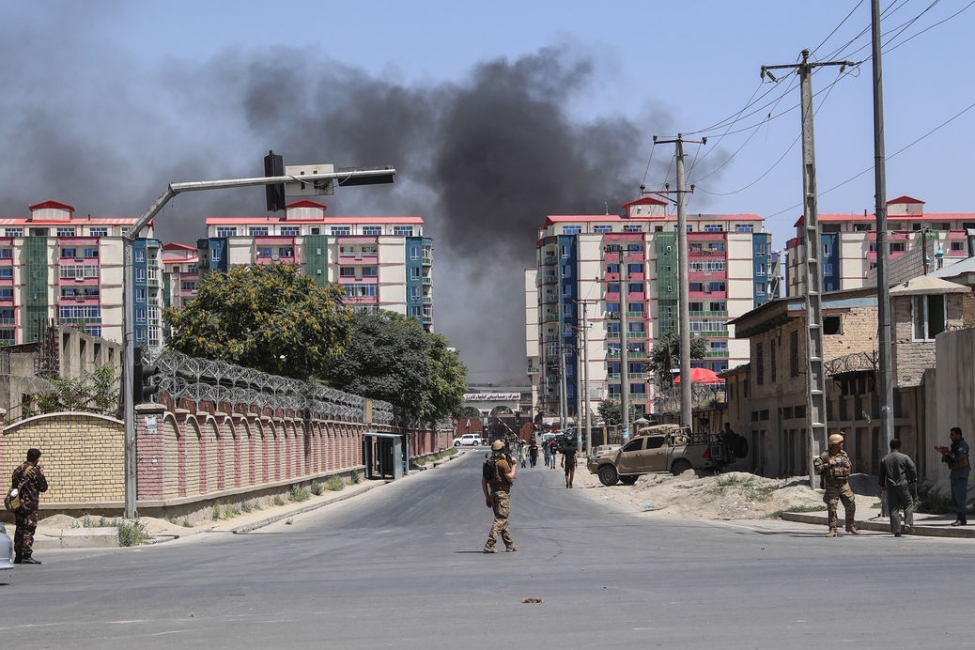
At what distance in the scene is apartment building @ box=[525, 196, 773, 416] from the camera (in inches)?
5610

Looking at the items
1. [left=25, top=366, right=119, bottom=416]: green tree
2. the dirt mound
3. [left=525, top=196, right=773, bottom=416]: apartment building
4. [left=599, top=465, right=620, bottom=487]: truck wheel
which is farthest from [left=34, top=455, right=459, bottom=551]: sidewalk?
[left=525, top=196, right=773, bottom=416]: apartment building

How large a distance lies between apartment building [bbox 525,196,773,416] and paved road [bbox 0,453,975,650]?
387 feet

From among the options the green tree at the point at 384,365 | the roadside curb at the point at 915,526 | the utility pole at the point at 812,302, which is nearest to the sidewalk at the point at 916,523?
the roadside curb at the point at 915,526

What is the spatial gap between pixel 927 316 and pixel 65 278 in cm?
11935

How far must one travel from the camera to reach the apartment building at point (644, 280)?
142500 millimetres

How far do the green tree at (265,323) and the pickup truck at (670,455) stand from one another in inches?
570

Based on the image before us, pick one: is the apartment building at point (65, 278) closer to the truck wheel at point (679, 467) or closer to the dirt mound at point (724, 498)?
the truck wheel at point (679, 467)

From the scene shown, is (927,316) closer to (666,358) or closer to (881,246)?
(881,246)

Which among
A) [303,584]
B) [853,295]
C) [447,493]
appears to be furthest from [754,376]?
[303,584]

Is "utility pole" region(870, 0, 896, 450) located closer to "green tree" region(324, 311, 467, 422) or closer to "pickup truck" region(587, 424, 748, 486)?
"pickup truck" region(587, 424, 748, 486)

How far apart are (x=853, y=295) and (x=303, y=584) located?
89.7ft

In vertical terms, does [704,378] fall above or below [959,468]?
above

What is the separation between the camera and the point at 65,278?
136250 mm

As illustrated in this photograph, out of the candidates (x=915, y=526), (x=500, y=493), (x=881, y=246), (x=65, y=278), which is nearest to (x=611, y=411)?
(x=65, y=278)
